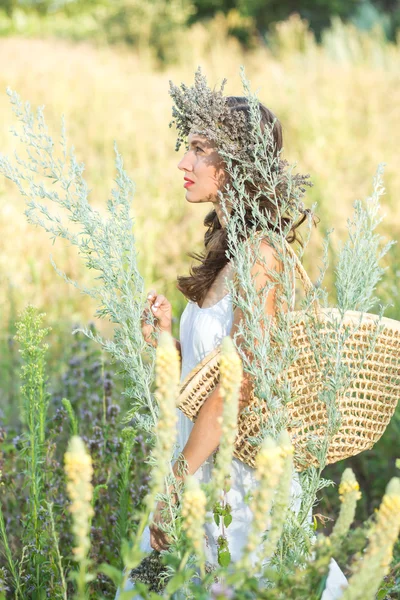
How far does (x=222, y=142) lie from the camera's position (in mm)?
1813

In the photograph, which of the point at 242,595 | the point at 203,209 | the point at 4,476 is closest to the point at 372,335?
the point at 242,595

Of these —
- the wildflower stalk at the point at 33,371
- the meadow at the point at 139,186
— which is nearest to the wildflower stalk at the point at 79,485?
the wildflower stalk at the point at 33,371

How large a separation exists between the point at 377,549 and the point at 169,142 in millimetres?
7050

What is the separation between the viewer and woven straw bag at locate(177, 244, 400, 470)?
5.56ft

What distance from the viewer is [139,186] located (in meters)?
6.47

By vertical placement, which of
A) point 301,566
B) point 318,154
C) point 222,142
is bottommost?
point 301,566

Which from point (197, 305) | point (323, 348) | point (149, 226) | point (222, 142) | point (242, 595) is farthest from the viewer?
point (149, 226)

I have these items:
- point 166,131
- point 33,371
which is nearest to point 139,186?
point 166,131

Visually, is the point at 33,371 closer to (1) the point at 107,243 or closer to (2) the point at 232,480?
(1) the point at 107,243

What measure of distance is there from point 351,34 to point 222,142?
11.3 metres

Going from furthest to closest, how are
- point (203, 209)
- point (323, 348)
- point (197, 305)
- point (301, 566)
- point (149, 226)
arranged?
point (203, 209) < point (149, 226) < point (197, 305) < point (323, 348) < point (301, 566)

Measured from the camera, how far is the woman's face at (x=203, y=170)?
76.0 inches

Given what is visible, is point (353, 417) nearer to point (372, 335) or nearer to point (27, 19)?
point (372, 335)

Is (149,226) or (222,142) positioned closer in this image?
(222,142)
